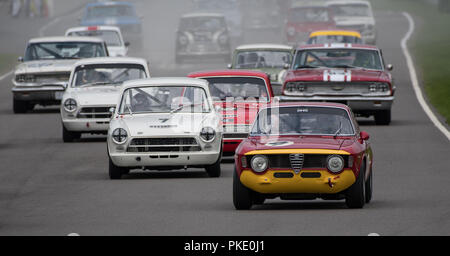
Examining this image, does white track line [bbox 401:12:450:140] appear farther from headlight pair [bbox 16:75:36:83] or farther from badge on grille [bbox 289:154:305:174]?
badge on grille [bbox 289:154:305:174]

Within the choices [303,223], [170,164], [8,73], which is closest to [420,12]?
[8,73]

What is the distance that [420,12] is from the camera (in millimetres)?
65938

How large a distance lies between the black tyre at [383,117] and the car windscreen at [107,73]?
15.2 ft

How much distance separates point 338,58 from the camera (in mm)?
26484

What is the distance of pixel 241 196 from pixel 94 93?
9.32m

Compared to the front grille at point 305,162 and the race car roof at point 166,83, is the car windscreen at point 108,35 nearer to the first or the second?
the race car roof at point 166,83

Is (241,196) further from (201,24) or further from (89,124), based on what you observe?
(201,24)

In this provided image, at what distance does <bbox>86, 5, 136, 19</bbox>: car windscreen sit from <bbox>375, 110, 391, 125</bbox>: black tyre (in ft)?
68.7

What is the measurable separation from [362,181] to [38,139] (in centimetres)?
1099

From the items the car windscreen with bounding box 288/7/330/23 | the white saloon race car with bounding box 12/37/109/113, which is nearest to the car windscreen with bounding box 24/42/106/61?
Answer: the white saloon race car with bounding box 12/37/109/113

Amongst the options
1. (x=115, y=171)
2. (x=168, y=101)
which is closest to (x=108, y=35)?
(x=168, y=101)

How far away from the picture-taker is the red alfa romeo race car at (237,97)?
64.2 ft

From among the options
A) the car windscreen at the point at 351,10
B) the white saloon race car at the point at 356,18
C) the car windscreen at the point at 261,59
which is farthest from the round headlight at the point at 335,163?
the car windscreen at the point at 351,10
